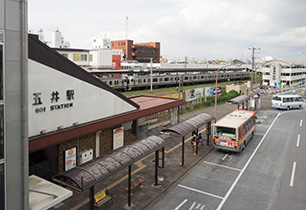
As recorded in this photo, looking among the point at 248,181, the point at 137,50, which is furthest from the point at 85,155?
the point at 137,50

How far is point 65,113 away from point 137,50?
104m

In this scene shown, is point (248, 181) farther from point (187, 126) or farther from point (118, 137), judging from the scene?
point (118, 137)

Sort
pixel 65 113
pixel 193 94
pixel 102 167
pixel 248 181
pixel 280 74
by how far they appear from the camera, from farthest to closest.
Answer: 1. pixel 280 74
2. pixel 193 94
3. pixel 248 181
4. pixel 65 113
5. pixel 102 167

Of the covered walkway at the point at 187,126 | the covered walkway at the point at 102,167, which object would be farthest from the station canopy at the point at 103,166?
the covered walkway at the point at 187,126

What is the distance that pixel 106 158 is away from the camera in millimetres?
11641

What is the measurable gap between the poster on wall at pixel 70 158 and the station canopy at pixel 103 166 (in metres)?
2.99

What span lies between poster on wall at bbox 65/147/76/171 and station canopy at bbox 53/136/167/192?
9.79 feet

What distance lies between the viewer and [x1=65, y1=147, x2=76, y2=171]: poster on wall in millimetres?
14984

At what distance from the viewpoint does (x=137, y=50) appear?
115 meters

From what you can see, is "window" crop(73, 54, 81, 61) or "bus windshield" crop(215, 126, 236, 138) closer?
"bus windshield" crop(215, 126, 236, 138)

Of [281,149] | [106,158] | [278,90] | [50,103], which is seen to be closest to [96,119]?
[50,103]

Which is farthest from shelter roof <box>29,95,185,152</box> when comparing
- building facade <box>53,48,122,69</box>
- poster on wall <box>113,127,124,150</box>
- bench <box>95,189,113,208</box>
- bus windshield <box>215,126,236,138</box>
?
building facade <box>53,48,122,69</box>

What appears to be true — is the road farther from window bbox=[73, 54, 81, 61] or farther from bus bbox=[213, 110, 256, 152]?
window bbox=[73, 54, 81, 61]

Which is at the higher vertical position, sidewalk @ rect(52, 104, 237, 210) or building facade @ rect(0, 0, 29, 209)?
building facade @ rect(0, 0, 29, 209)
